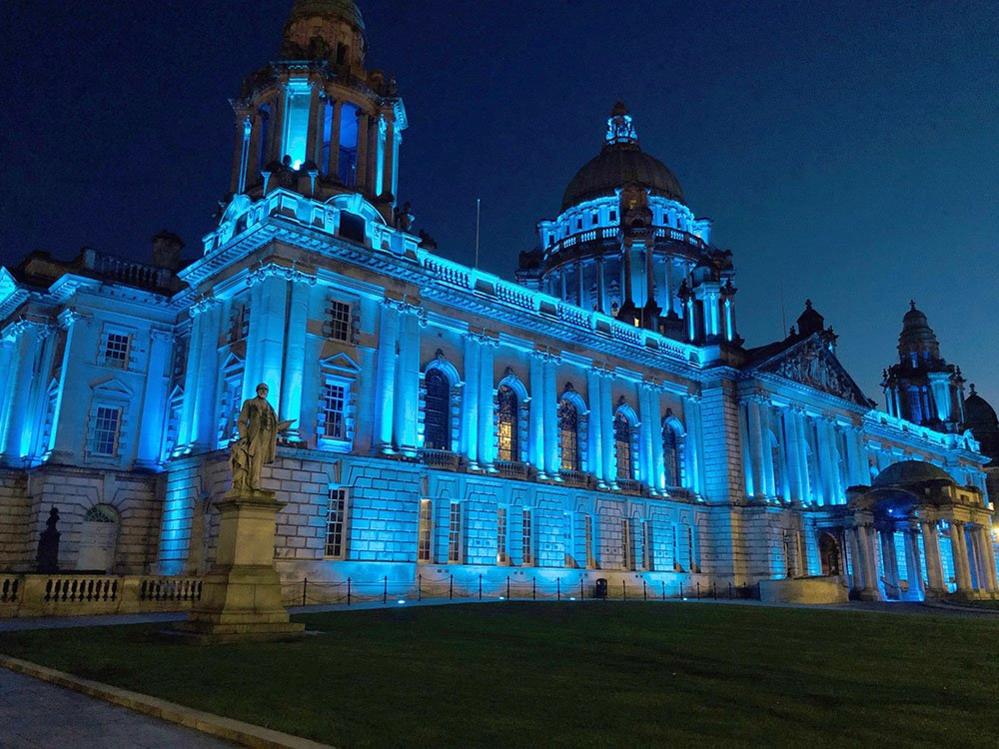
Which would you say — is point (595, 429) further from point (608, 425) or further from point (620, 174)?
point (620, 174)

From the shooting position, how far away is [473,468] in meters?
37.2

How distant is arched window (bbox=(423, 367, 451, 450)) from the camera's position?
37281 millimetres


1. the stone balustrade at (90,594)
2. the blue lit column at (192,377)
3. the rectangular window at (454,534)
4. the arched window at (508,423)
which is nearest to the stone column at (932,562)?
→ the arched window at (508,423)

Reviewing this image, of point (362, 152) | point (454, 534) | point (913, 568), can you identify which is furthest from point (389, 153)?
point (913, 568)

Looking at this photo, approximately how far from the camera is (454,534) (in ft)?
119

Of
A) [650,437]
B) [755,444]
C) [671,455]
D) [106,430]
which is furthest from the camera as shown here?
[755,444]

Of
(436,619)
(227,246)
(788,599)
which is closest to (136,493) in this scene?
(227,246)

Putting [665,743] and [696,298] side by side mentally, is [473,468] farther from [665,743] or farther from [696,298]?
[665,743]

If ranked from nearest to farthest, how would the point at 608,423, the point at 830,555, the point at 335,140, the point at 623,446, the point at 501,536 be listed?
the point at 335,140, the point at 501,536, the point at 608,423, the point at 623,446, the point at 830,555

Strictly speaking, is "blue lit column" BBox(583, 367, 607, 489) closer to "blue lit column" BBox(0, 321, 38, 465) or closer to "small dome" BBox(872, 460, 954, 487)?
"small dome" BBox(872, 460, 954, 487)

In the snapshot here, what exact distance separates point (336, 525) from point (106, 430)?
1352 cm

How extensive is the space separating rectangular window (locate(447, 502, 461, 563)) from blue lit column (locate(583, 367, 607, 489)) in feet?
33.3

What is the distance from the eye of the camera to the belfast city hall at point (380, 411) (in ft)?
105

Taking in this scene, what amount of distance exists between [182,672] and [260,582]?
16.1 ft
